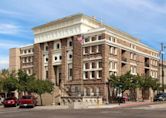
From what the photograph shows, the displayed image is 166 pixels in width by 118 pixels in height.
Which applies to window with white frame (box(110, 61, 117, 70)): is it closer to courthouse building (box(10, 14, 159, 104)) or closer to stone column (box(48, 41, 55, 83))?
courthouse building (box(10, 14, 159, 104))

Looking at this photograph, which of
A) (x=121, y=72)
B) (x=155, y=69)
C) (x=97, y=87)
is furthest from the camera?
(x=155, y=69)

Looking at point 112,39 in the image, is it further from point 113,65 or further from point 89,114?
point 89,114

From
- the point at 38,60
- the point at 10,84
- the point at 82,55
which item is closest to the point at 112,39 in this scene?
the point at 82,55

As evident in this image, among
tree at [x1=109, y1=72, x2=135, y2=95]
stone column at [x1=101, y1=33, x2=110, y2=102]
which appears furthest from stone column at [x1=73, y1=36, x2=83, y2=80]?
tree at [x1=109, y1=72, x2=135, y2=95]

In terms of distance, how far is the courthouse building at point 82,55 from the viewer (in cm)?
6412

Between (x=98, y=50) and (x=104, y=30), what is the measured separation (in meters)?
3.73

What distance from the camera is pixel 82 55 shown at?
219ft

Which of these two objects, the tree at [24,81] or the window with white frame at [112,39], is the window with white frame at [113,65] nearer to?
the window with white frame at [112,39]

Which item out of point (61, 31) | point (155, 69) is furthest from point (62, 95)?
point (155, 69)

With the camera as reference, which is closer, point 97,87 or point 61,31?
point 97,87

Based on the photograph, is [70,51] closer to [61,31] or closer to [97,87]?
[61,31]

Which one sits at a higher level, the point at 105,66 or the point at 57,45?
the point at 57,45

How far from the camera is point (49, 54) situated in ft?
244

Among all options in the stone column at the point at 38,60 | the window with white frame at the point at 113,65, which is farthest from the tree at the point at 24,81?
the stone column at the point at 38,60
